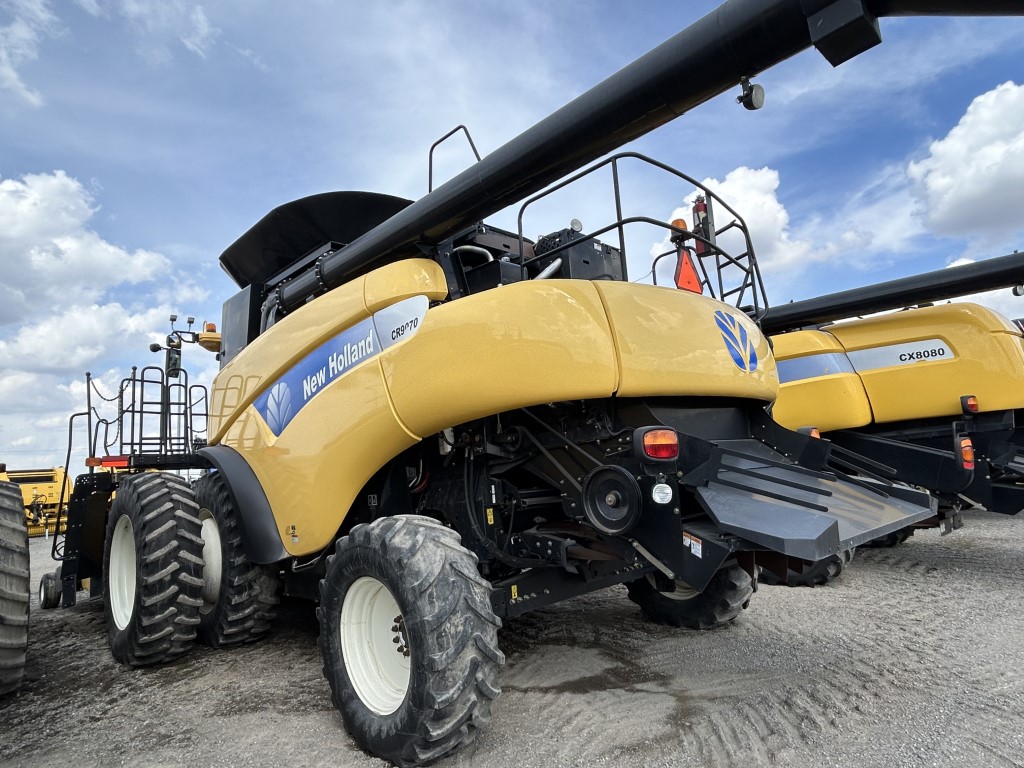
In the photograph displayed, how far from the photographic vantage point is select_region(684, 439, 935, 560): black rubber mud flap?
7.80 ft

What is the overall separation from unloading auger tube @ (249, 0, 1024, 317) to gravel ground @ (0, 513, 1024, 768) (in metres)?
2.39

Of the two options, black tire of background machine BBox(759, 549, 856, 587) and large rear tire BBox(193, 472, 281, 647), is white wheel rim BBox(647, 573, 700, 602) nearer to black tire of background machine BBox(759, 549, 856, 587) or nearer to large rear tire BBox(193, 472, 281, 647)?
black tire of background machine BBox(759, 549, 856, 587)

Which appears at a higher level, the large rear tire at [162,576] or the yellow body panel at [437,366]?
the yellow body panel at [437,366]

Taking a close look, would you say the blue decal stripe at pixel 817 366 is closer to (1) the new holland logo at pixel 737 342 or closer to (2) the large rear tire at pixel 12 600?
(1) the new holland logo at pixel 737 342

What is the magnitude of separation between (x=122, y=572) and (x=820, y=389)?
6.76 metres

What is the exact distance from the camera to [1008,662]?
3553 mm

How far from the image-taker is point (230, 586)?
413 centimetres

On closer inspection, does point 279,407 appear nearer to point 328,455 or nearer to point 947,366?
point 328,455

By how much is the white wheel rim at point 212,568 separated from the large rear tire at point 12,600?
1081mm

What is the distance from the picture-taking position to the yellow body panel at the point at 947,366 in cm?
626

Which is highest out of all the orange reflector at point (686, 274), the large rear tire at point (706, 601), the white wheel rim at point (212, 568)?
the orange reflector at point (686, 274)

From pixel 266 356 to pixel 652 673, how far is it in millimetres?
3041

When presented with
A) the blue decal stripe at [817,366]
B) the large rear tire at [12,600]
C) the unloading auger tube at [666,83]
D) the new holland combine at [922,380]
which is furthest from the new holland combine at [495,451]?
the blue decal stripe at [817,366]

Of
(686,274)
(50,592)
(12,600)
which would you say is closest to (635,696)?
(686,274)
